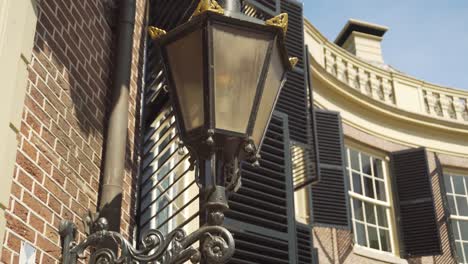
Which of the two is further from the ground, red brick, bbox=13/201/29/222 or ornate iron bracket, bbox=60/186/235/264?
red brick, bbox=13/201/29/222

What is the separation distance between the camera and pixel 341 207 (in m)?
10.1

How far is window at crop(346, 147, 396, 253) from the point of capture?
11.5 metres

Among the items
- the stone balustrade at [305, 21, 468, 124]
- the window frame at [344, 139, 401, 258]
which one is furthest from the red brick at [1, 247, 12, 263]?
the stone balustrade at [305, 21, 468, 124]

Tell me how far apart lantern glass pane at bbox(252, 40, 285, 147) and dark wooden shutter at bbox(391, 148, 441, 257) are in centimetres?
942

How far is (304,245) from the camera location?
7906 millimetres

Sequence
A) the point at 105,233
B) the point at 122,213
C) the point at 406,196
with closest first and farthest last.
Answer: the point at 105,233 < the point at 122,213 < the point at 406,196

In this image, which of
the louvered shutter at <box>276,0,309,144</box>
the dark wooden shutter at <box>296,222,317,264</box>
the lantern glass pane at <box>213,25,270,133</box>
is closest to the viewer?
the lantern glass pane at <box>213,25,270,133</box>

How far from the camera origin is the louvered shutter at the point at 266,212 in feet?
14.9

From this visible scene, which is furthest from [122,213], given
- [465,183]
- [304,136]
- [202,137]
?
[465,183]

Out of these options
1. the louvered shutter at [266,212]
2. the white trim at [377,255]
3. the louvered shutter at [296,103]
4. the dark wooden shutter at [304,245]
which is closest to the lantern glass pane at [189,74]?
the louvered shutter at [266,212]

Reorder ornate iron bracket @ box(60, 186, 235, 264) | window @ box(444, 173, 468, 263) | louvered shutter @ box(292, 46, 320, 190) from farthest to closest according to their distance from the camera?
window @ box(444, 173, 468, 263)
louvered shutter @ box(292, 46, 320, 190)
ornate iron bracket @ box(60, 186, 235, 264)

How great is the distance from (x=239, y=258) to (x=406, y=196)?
7.98m

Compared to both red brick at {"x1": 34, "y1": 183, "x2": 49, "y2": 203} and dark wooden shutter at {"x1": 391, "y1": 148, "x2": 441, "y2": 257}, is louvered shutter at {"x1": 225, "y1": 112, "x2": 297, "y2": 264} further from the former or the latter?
dark wooden shutter at {"x1": 391, "y1": 148, "x2": 441, "y2": 257}

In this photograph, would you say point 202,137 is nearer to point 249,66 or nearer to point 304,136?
point 249,66
